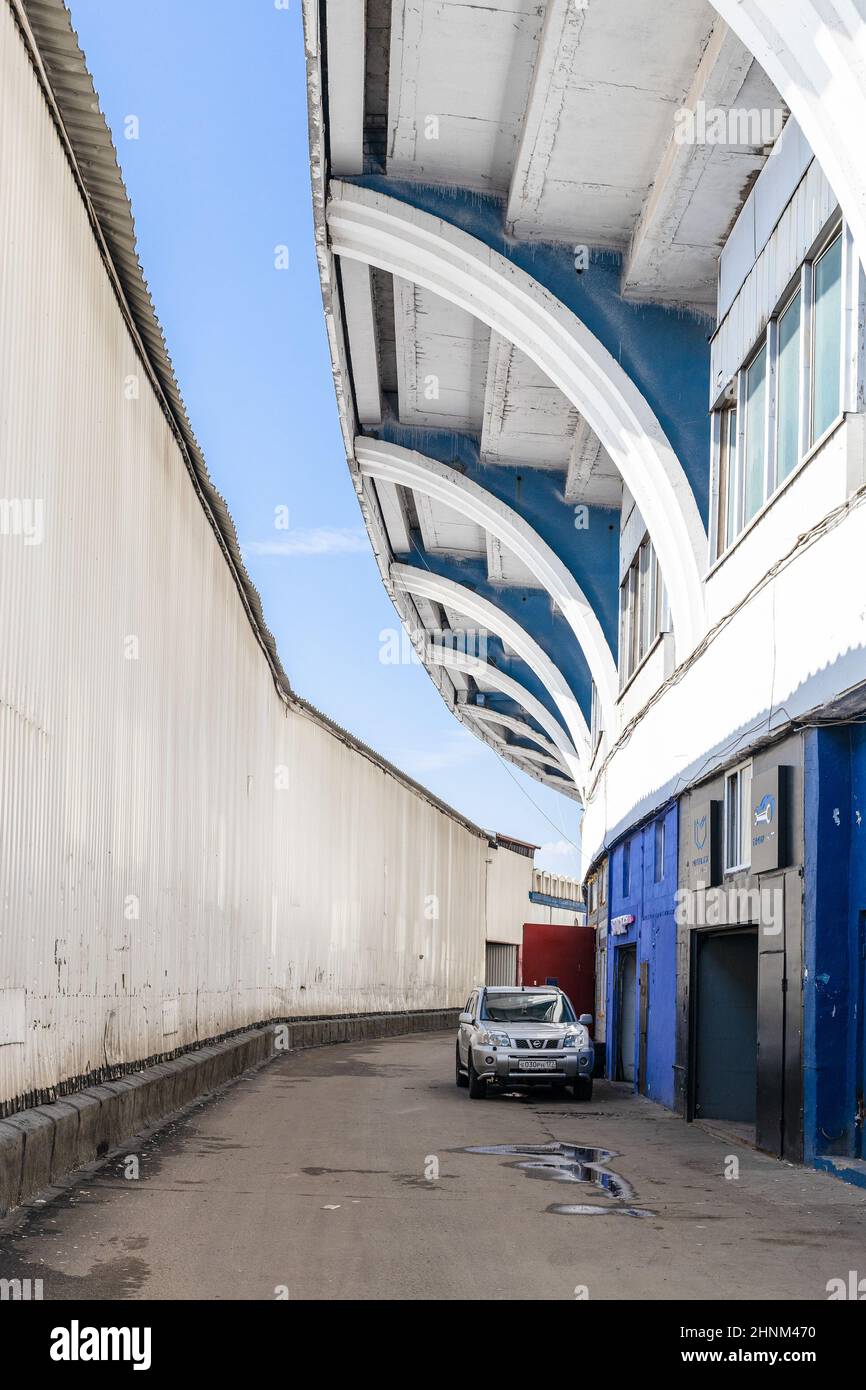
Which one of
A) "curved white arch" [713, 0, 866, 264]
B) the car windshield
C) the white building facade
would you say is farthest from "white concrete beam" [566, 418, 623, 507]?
"curved white arch" [713, 0, 866, 264]

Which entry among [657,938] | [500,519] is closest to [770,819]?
[657,938]

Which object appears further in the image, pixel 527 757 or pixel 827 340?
pixel 527 757

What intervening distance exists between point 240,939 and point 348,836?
1048 cm

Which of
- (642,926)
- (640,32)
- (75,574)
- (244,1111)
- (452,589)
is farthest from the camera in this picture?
(452,589)

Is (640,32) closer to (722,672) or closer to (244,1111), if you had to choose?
(722,672)

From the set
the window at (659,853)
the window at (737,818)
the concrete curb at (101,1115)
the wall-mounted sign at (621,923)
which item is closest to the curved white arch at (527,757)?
the wall-mounted sign at (621,923)

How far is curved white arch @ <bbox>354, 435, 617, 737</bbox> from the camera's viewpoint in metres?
25.2

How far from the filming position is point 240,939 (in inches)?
794

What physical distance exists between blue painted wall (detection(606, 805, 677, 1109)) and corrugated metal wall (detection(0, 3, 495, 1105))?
5.43 metres

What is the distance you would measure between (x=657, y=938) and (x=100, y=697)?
31.7 feet

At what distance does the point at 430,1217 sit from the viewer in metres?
8.44

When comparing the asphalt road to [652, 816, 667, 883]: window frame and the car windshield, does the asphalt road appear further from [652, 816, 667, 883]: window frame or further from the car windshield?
[652, 816, 667, 883]: window frame

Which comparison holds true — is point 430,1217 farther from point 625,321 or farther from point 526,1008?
point 625,321
